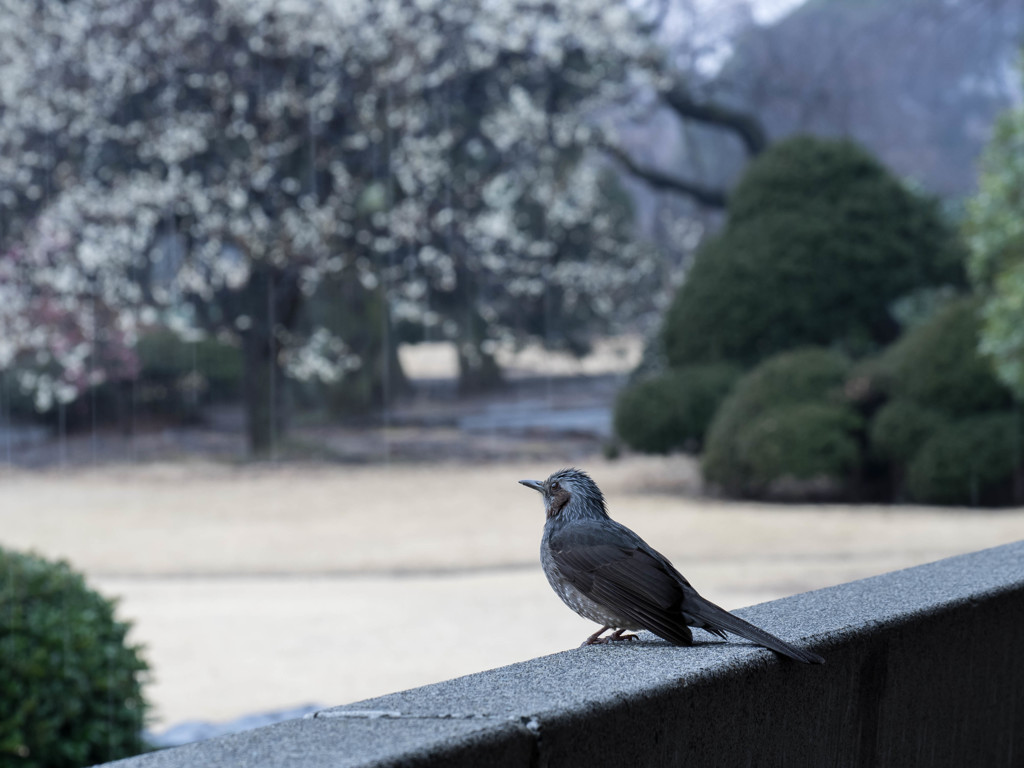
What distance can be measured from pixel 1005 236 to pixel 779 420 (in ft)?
8.04

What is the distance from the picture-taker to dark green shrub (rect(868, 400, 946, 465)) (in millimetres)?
9906

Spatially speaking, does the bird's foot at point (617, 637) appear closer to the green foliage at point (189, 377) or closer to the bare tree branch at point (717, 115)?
the green foliage at point (189, 377)

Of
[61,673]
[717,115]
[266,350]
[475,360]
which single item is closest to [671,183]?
[717,115]

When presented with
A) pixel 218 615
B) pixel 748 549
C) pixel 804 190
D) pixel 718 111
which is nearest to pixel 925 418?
pixel 748 549

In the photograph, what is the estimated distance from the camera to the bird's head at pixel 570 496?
1.64 m

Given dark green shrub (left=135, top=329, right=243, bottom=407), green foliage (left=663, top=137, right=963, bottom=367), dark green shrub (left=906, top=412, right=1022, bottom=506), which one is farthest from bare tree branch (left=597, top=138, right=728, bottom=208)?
dark green shrub (left=906, top=412, right=1022, bottom=506)

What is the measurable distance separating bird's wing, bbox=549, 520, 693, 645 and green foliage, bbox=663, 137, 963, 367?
10158 mm

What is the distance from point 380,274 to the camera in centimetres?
1560

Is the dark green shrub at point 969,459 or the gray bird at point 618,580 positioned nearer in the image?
the gray bird at point 618,580

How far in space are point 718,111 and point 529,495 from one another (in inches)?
252

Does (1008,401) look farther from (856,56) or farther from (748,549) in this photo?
(856,56)

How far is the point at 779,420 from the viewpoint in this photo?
1015 cm

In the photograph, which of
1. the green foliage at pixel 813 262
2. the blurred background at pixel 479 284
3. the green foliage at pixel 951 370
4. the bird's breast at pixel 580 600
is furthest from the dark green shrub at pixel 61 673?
the green foliage at pixel 813 262

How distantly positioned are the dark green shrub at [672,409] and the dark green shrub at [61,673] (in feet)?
25.4
